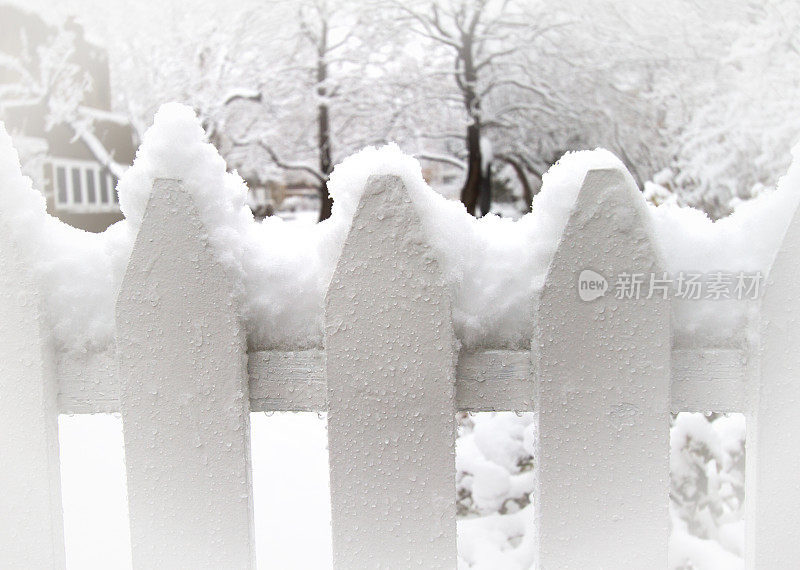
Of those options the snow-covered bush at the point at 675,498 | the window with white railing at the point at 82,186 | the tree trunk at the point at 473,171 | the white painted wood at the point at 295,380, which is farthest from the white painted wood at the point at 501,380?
the window with white railing at the point at 82,186

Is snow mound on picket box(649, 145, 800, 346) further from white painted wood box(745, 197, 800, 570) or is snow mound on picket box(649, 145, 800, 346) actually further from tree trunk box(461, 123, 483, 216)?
tree trunk box(461, 123, 483, 216)

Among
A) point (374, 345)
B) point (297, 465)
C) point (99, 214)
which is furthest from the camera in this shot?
point (99, 214)

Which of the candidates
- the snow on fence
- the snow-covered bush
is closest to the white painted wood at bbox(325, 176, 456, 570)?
the snow on fence

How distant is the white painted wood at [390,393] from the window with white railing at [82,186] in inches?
307

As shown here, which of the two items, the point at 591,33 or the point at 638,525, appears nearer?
the point at 638,525

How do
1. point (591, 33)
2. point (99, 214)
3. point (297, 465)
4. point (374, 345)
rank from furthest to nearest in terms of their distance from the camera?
point (99, 214)
point (591, 33)
point (297, 465)
point (374, 345)

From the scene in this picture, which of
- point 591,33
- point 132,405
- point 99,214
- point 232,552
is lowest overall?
point 232,552

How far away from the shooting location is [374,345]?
44cm

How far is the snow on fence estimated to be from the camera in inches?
17.2

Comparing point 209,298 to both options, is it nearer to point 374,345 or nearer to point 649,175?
point 374,345

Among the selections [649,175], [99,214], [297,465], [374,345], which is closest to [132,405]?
Result: [374,345]

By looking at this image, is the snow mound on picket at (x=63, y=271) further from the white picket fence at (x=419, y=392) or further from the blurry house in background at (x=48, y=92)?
the blurry house in background at (x=48, y=92)

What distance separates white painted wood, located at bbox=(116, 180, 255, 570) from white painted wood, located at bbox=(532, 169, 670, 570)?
11.2 inches

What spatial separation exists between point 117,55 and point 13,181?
7.52 m
